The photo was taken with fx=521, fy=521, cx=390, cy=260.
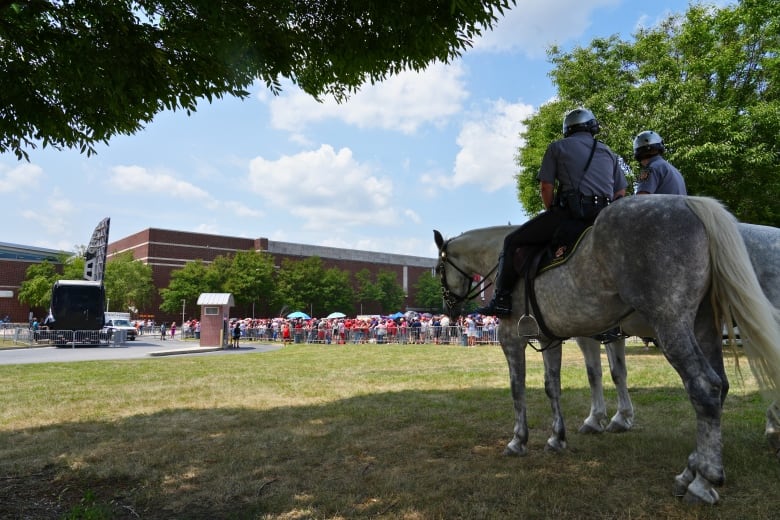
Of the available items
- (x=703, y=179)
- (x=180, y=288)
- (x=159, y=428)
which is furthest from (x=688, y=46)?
(x=180, y=288)

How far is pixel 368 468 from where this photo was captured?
4.75 metres

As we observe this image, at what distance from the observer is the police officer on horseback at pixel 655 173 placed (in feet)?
17.5

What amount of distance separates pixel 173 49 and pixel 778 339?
5.66 meters

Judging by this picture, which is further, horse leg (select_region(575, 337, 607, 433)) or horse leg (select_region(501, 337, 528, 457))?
horse leg (select_region(575, 337, 607, 433))

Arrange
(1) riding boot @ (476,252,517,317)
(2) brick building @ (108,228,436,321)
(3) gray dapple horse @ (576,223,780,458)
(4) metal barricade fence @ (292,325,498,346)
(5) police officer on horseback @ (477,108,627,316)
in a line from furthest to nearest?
1. (2) brick building @ (108,228,436,321)
2. (4) metal barricade fence @ (292,325,498,346)
3. (1) riding boot @ (476,252,517,317)
4. (5) police officer on horseback @ (477,108,627,316)
5. (3) gray dapple horse @ (576,223,780,458)

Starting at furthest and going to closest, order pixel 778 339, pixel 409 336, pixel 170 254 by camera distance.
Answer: pixel 170 254 → pixel 409 336 → pixel 778 339

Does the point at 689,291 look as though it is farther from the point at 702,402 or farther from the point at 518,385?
the point at 518,385

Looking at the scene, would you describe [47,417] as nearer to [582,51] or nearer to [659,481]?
[659,481]

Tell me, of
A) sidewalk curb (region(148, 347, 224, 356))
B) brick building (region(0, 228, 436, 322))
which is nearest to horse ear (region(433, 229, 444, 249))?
sidewalk curb (region(148, 347, 224, 356))

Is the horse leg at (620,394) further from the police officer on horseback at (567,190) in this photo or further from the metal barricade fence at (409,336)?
the metal barricade fence at (409,336)

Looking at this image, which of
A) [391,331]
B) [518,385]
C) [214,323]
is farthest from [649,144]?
[214,323]

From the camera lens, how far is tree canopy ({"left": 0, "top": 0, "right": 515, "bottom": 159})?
468cm

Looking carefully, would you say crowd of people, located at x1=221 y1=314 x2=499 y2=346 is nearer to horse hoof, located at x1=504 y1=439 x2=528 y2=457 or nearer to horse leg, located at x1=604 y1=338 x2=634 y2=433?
horse leg, located at x1=604 y1=338 x2=634 y2=433

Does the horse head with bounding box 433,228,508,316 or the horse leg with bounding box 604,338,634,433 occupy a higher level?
the horse head with bounding box 433,228,508,316
